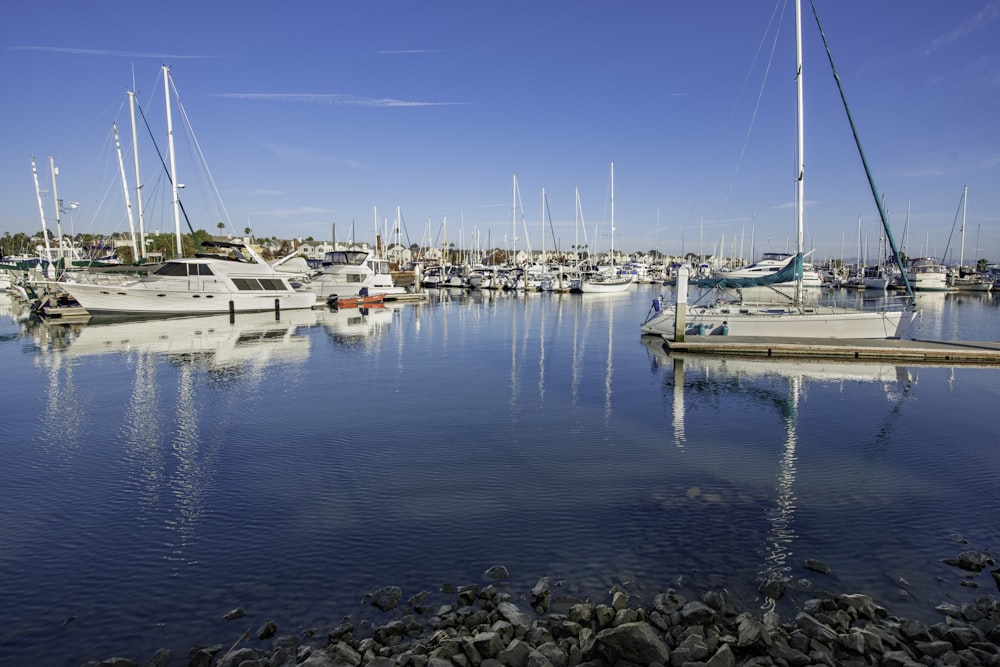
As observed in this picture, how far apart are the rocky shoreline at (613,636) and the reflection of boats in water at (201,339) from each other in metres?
20.2

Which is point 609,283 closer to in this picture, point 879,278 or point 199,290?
point 879,278

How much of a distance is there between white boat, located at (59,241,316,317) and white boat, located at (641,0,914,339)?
31342 mm

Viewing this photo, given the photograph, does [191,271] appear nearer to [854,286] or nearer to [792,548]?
[792,548]

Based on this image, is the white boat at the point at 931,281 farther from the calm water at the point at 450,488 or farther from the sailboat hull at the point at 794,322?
the calm water at the point at 450,488

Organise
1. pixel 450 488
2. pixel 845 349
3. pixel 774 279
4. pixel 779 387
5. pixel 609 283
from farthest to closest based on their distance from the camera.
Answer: pixel 609 283, pixel 774 279, pixel 845 349, pixel 779 387, pixel 450 488

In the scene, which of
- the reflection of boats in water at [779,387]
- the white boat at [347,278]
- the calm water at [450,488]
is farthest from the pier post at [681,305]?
the white boat at [347,278]

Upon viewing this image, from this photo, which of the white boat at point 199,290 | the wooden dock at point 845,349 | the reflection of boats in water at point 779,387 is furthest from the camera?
the white boat at point 199,290

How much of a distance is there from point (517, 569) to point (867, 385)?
18.0m

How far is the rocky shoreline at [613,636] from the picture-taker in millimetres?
6023

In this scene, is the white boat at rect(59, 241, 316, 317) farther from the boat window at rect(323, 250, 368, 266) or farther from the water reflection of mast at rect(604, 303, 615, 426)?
the water reflection of mast at rect(604, 303, 615, 426)

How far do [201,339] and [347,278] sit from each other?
26896 mm

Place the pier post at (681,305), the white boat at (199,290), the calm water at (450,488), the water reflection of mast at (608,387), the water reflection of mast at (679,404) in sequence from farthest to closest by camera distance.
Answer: the white boat at (199,290)
the pier post at (681,305)
the water reflection of mast at (608,387)
the water reflection of mast at (679,404)
the calm water at (450,488)

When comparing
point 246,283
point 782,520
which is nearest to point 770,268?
point 246,283

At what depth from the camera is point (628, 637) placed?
6.12 meters
